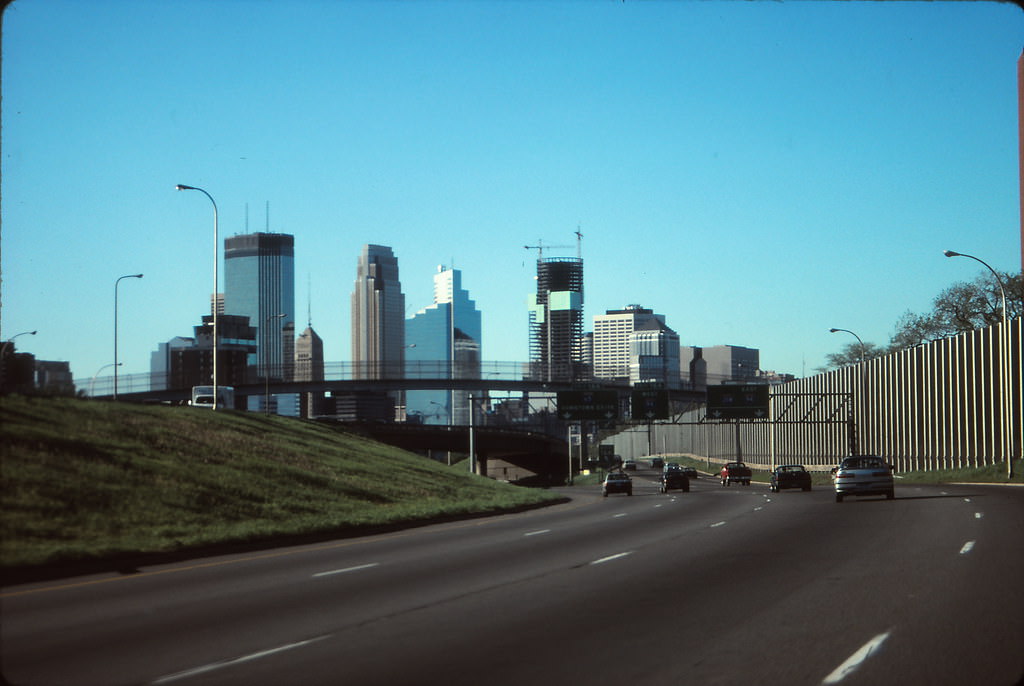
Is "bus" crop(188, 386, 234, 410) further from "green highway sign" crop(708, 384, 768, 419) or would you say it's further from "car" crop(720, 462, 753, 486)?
"green highway sign" crop(708, 384, 768, 419)

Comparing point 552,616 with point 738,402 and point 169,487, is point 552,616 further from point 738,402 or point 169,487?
point 738,402

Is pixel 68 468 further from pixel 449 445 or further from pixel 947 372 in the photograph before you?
pixel 449 445

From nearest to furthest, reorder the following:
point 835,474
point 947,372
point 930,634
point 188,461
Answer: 1. point 930,634
2. point 188,461
3. point 835,474
4. point 947,372

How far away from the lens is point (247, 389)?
119 metres

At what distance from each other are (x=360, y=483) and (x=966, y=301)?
8781cm

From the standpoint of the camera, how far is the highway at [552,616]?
10188 millimetres

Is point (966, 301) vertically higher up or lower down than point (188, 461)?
higher up

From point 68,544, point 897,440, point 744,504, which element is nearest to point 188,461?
point 68,544

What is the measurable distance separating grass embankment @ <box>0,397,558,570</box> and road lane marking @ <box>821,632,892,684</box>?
46.1ft

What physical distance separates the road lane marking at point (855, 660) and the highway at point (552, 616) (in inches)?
1.4

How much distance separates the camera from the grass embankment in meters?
23.9

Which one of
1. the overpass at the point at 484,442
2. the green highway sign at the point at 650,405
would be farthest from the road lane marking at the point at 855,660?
the overpass at the point at 484,442

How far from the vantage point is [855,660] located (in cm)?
1045

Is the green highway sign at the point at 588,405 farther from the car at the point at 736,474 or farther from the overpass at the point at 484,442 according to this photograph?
the car at the point at 736,474
